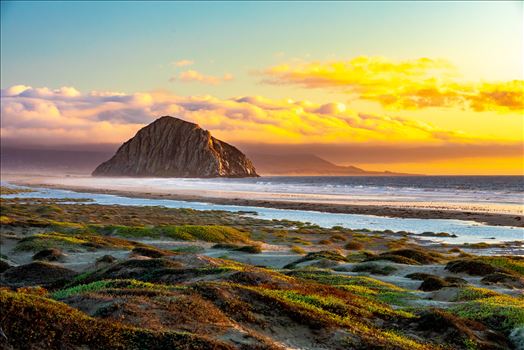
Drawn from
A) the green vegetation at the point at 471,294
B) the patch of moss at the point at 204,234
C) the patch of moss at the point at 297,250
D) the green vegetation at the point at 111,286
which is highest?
the green vegetation at the point at 111,286

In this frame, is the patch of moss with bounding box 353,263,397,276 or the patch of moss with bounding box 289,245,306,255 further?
the patch of moss with bounding box 289,245,306,255

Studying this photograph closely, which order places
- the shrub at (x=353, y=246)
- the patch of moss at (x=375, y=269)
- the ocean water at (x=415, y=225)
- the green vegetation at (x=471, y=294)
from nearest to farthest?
1. the green vegetation at (x=471, y=294)
2. the patch of moss at (x=375, y=269)
3. the shrub at (x=353, y=246)
4. the ocean water at (x=415, y=225)

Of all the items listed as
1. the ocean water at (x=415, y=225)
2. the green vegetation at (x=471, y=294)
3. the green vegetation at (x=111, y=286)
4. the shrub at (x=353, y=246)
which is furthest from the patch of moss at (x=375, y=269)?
the ocean water at (x=415, y=225)

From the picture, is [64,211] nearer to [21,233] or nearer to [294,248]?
[21,233]

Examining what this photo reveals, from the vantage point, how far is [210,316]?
11.4 metres

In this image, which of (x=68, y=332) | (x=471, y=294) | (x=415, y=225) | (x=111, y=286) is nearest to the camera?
(x=68, y=332)

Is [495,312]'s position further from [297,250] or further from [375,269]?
[297,250]

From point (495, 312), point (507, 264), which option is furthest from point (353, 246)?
point (495, 312)

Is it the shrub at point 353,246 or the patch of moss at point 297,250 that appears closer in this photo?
the patch of moss at point 297,250

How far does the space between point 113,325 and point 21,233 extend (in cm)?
3347

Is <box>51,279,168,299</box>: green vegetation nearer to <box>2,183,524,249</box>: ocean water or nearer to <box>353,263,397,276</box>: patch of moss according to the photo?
<box>353,263,397,276</box>: patch of moss

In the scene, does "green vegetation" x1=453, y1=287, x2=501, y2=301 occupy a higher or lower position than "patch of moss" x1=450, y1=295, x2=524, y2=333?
lower

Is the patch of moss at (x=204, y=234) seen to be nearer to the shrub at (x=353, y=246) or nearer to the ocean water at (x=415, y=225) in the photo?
the shrub at (x=353, y=246)

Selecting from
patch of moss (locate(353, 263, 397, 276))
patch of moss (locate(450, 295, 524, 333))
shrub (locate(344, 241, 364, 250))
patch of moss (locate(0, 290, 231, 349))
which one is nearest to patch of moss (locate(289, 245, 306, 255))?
shrub (locate(344, 241, 364, 250))
